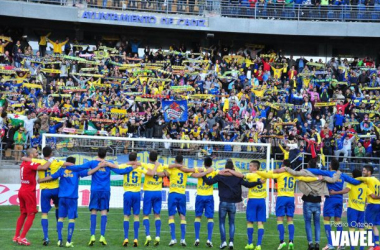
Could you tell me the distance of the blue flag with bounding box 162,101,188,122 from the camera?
2855cm

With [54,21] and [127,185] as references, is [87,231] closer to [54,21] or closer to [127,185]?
[127,185]

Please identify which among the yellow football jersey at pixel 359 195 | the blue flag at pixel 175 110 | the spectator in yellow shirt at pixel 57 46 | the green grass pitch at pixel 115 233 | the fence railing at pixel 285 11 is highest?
the fence railing at pixel 285 11

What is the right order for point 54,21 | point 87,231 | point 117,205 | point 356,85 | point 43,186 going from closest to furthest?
point 43,186 → point 87,231 → point 117,205 → point 356,85 → point 54,21

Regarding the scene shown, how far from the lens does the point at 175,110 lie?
Result: 2866 centimetres

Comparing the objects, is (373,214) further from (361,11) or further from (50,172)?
(361,11)

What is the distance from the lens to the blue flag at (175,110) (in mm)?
28547

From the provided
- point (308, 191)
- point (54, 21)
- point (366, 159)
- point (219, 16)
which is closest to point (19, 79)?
point (54, 21)

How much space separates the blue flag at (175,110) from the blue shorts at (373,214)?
492 inches

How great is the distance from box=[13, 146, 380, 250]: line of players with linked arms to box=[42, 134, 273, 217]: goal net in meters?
4.94

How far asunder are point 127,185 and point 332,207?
4994mm

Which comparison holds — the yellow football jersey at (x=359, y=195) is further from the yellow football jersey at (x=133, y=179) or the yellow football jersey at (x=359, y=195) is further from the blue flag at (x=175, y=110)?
the blue flag at (x=175, y=110)

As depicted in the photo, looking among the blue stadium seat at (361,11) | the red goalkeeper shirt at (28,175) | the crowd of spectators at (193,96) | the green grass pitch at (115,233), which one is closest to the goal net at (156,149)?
the crowd of spectators at (193,96)

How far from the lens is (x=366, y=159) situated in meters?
27.9

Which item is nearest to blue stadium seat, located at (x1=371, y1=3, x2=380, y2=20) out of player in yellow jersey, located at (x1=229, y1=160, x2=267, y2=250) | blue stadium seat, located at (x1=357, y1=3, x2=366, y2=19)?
blue stadium seat, located at (x1=357, y1=3, x2=366, y2=19)
